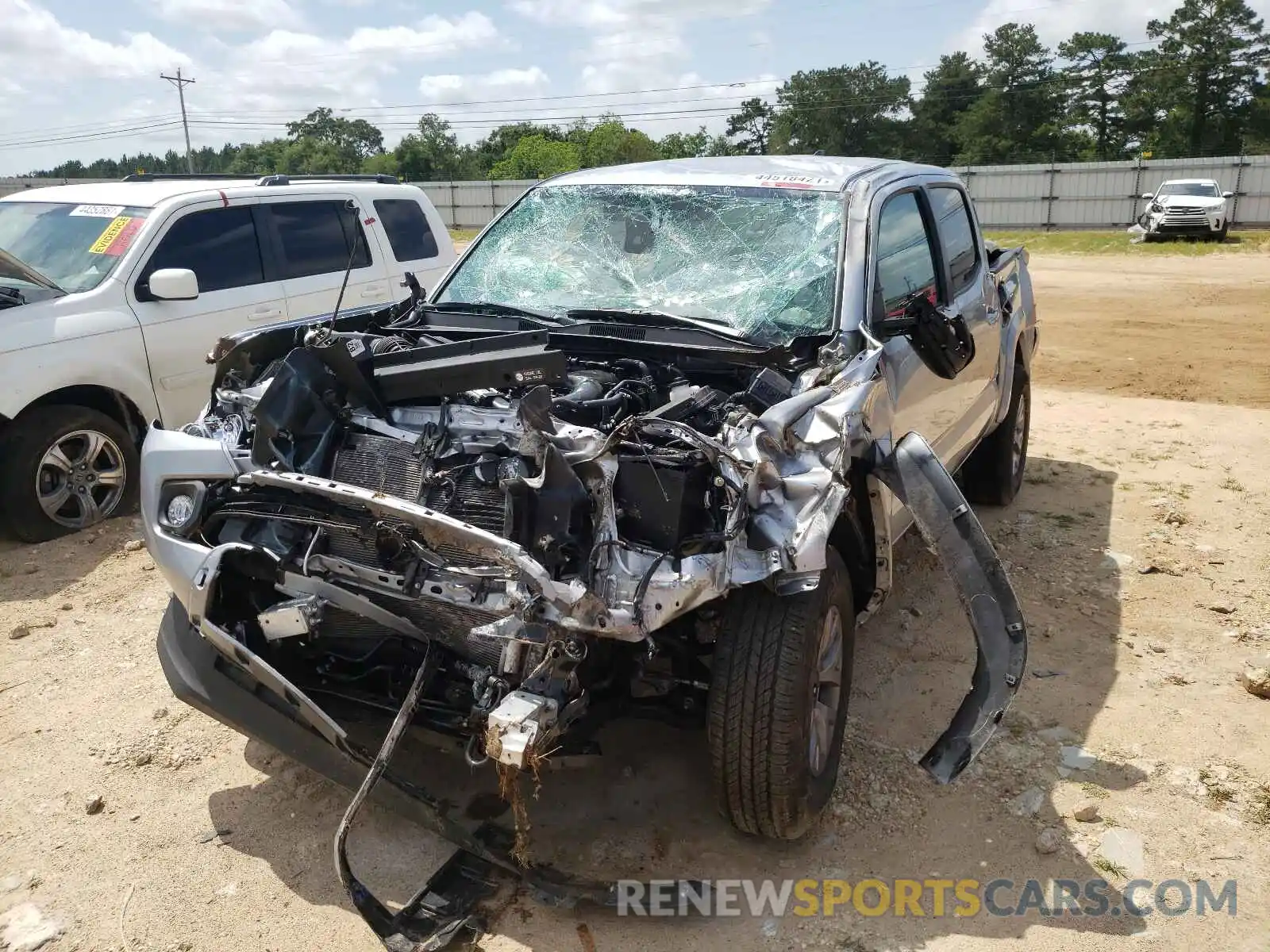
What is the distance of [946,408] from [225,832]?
3.22m

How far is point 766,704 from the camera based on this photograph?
2.75 meters

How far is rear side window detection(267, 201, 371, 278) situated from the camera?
6695 mm

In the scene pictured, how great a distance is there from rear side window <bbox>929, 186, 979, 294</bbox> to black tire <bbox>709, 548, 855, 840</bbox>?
2.55m

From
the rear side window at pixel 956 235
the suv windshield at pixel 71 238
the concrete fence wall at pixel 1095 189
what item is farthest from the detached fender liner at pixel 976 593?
the concrete fence wall at pixel 1095 189

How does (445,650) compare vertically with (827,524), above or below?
below

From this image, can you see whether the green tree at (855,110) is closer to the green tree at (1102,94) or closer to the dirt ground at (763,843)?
the green tree at (1102,94)

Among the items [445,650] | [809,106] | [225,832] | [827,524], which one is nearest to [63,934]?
[225,832]

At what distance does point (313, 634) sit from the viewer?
9.16ft

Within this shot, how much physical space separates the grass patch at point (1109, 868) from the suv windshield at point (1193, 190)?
25.8 metres

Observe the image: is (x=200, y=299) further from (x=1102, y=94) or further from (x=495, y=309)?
(x=1102, y=94)

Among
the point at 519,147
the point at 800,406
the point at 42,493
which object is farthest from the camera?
the point at 519,147

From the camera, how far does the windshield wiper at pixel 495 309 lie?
156 inches

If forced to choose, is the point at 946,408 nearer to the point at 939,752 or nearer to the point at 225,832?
the point at 939,752

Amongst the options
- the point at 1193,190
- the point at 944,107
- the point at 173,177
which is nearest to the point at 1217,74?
the point at 944,107
